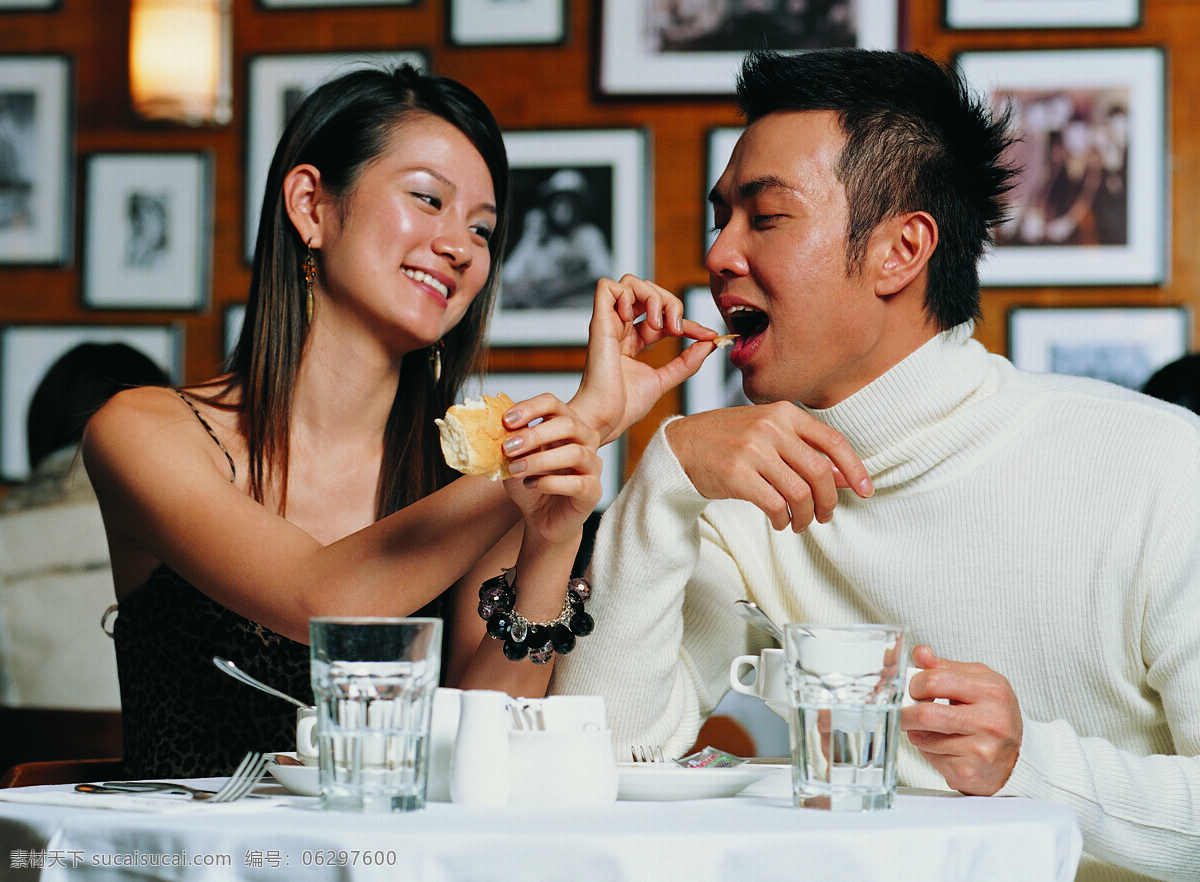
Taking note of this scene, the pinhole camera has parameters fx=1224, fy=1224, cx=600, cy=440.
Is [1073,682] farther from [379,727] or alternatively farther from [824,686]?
[379,727]

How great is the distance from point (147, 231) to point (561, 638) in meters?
2.86

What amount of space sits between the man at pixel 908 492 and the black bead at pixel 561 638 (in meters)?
0.04

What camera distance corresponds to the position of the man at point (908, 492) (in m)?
1.43

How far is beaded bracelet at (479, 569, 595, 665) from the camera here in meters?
1.55

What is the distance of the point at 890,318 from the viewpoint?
6.16ft

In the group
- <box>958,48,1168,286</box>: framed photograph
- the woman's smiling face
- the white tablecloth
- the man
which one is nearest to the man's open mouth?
the man

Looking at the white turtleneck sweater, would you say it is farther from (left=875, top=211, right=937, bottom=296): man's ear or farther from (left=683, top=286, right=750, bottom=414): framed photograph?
(left=683, top=286, right=750, bottom=414): framed photograph

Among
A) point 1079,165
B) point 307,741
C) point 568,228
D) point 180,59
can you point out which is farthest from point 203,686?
point 1079,165

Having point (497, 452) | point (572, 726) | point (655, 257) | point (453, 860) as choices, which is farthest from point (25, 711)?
point (655, 257)

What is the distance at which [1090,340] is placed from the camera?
3525mm

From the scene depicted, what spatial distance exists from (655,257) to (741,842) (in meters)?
2.93

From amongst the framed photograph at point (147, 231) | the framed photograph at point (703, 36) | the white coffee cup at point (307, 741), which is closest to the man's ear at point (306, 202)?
the white coffee cup at point (307, 741)

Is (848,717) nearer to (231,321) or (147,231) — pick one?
(231,321)

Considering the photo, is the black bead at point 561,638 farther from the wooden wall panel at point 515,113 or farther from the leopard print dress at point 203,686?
the wooden wall panel at point 515,113
